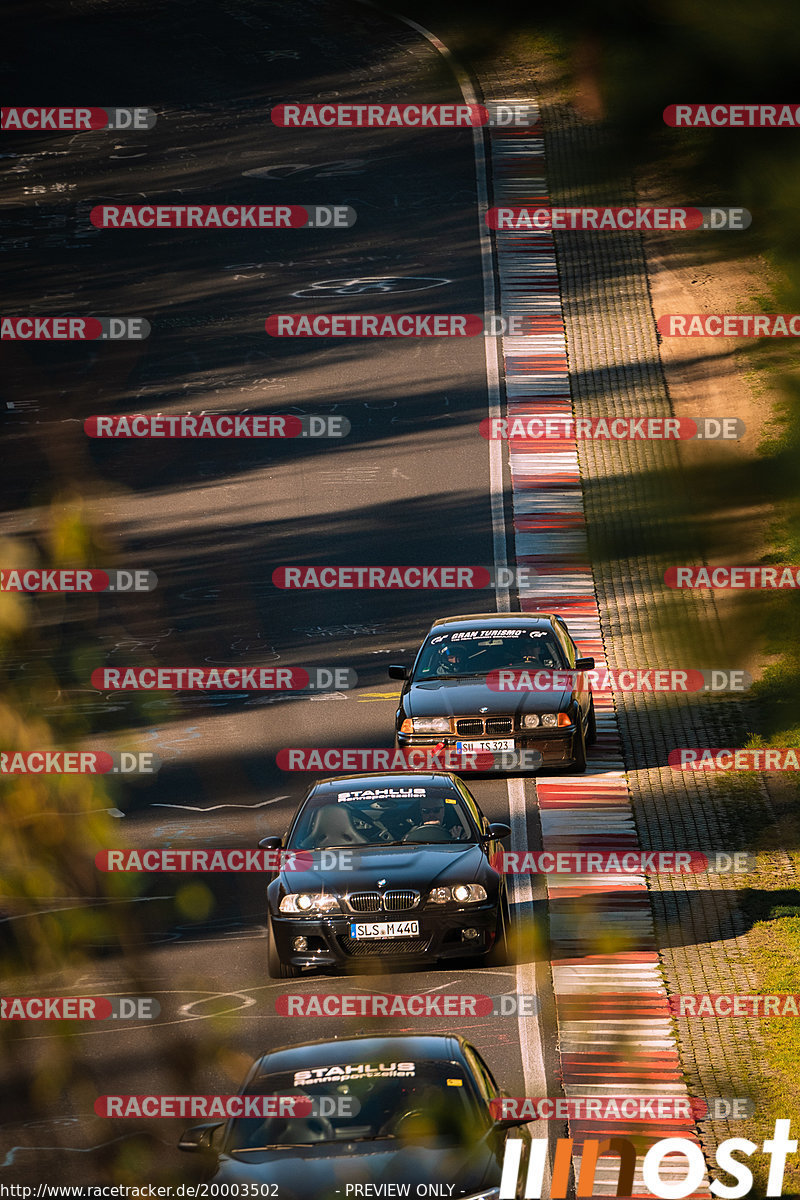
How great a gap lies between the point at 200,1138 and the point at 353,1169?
37.7 inches

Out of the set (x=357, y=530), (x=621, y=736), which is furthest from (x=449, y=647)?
(x=357, y=530)

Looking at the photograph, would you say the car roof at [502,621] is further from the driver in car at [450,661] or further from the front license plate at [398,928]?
the front license plate at [398,928]

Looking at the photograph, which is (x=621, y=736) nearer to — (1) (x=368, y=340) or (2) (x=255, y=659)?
(2) (x=255, y=659)

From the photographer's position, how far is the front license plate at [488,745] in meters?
15.9

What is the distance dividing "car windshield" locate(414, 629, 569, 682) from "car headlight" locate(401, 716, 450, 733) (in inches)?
37.6

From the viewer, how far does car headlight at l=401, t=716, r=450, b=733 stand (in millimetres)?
16062

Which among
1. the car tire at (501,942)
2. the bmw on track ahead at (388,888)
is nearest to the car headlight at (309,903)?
the bmw on track ahead at (388,888)

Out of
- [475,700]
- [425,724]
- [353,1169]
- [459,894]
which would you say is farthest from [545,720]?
[353,1169]

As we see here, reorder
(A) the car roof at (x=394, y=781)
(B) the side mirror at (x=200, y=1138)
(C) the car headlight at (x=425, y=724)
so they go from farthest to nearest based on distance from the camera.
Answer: (C) the car headlight at (x=425, y=724), (A) the car roof at (x=394, y=781), (B) the side mirror at (x=200, y=1138)

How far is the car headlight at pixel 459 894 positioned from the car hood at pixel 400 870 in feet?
0.19

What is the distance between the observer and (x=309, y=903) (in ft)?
37.1

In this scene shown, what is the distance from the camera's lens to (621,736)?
18594 millimetres

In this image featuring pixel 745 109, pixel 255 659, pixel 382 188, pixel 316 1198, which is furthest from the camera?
pixel 382 188

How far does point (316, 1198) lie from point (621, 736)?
13.5 meters
